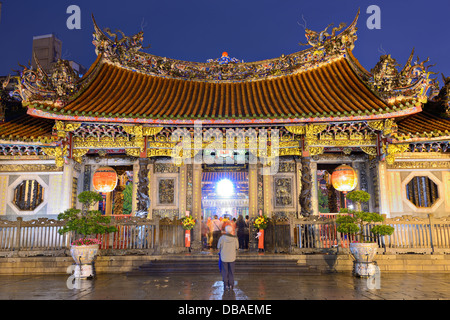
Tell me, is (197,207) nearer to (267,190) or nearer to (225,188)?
(267,190)

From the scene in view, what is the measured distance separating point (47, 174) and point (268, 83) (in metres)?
9.50

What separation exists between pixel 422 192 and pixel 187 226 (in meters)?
8.95

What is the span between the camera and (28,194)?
1404 cm

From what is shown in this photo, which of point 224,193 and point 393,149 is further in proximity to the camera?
point 224,193

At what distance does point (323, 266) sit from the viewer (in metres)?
11.1

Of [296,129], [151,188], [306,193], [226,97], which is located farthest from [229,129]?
[151,188]

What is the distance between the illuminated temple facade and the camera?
41.8 feet

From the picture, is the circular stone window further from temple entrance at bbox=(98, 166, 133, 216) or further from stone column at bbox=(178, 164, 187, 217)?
stone column at bbox=(178, 164, 187, 217)

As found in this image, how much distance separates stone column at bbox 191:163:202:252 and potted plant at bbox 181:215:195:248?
19 cm

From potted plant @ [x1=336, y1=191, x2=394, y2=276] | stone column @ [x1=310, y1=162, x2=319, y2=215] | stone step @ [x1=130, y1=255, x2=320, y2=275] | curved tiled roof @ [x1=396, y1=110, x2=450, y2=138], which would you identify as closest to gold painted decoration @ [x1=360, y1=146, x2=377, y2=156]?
curved tiled roof @ [x1=396, y1=110, x2=450, y2=138]

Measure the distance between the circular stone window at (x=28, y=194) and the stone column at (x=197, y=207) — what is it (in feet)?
18.6

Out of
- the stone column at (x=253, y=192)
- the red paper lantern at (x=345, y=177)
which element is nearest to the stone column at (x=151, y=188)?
the stone column at (x=253, y=192)

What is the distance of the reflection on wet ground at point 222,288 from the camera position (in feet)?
23.8

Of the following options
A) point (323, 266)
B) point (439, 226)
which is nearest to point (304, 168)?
point (323, 266)
